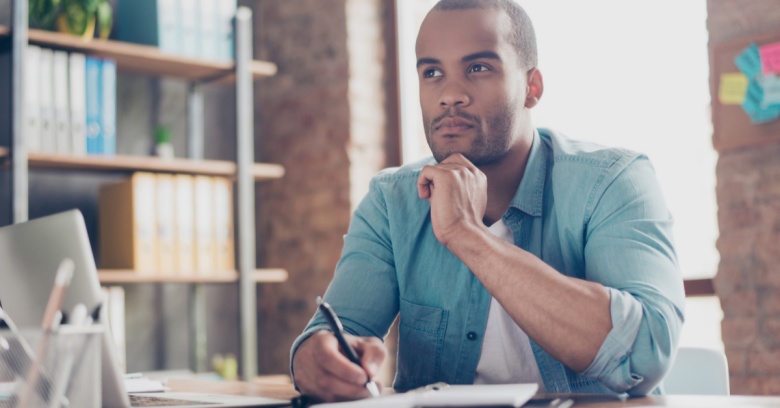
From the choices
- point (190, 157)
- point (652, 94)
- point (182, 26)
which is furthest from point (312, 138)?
point (652, 94)

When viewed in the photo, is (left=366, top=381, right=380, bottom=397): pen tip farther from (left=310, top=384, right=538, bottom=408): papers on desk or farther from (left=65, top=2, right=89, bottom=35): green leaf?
(left=65, top=2, right=89, bottom=35): green leaf

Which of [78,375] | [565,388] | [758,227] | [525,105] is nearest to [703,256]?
[758,227]

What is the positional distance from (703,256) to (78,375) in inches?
92.9

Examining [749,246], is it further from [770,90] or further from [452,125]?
[452,125]

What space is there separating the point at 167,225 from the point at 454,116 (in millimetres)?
1731

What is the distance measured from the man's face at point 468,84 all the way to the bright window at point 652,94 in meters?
1.13

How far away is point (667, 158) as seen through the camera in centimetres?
296

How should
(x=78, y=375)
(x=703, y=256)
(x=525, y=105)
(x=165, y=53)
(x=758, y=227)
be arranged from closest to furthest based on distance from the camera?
(x=78, y=375) < (x=525, y=105) < (x=758, y=227) < (x=703, y=256) < (x=165, y=53)

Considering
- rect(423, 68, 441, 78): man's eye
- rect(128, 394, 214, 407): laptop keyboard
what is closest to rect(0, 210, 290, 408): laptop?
rect(128, 394, 214, 407): laptop keyboard

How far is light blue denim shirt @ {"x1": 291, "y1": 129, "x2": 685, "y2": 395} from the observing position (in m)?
1.30

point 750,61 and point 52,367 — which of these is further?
point 750,61

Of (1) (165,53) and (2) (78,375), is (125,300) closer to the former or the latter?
(1) (165,53)

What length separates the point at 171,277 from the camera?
3086mm

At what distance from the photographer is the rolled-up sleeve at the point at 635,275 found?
4.17 feet
